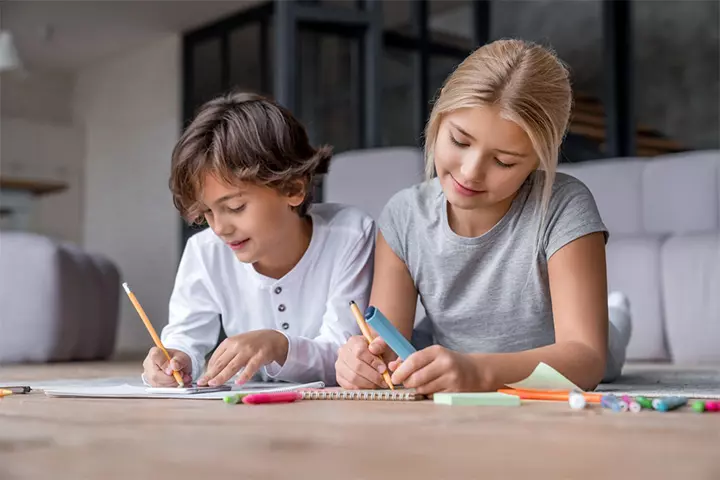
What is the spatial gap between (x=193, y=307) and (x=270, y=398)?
571mm

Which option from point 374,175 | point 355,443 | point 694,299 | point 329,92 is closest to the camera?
point 355,443

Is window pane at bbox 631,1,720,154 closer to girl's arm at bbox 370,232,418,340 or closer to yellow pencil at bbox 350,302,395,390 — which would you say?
girl's arm at bbox 370,232,418,340

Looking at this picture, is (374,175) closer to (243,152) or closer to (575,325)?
(243,152)

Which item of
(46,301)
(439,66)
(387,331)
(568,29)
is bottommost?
(46,301)

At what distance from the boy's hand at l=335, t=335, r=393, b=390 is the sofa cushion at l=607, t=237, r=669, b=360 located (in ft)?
5.34

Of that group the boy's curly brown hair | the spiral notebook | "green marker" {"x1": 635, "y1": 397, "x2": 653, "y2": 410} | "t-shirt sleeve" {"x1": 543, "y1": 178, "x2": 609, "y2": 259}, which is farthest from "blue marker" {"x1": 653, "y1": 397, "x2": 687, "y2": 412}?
the boy's curly brown hair

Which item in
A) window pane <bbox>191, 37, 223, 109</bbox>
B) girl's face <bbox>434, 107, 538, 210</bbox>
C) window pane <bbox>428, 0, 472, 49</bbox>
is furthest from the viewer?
window pane <bbox>191, 37, 223, 109</bbox>

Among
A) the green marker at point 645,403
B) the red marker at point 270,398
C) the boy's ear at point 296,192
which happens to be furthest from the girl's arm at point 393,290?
the green marker at point 645,403

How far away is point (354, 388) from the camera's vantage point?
3.47 ft

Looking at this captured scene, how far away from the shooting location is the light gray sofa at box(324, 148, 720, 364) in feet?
8.04

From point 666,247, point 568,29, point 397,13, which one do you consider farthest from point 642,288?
point 397,13

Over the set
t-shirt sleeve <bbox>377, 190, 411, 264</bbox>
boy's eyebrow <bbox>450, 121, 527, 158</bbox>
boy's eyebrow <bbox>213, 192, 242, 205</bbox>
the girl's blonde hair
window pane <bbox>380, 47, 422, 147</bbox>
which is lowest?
t-shirt sleeve <bbox>377, 190, 411, 264</bbox>

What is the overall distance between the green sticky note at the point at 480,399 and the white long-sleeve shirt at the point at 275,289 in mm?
494

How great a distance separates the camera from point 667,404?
827mm
